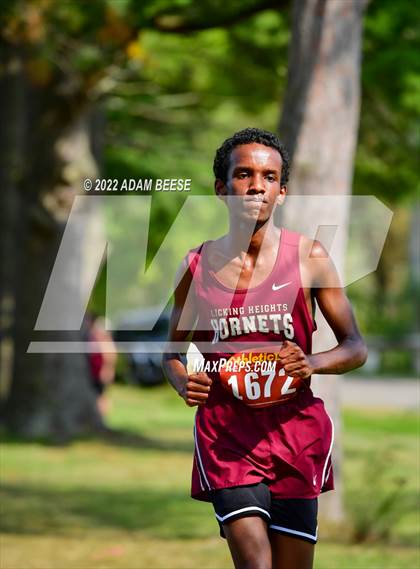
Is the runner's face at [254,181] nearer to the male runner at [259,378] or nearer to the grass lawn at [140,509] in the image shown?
the male runner at [259,378]

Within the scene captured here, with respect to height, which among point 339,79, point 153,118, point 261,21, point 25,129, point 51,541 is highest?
point 153,118

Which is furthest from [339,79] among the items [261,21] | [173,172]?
[173,172]

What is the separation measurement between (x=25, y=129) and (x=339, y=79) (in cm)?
998

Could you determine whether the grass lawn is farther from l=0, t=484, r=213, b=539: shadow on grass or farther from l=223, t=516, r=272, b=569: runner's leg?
l=223, t=516, r=272, b=569: runner's leg

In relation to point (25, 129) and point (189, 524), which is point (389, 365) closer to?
point (25, 129)

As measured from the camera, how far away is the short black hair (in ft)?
18.0

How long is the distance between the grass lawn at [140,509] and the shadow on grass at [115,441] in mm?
42

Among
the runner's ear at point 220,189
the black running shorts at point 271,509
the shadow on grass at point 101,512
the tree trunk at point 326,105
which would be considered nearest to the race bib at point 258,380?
the black running shorts at point 271,509

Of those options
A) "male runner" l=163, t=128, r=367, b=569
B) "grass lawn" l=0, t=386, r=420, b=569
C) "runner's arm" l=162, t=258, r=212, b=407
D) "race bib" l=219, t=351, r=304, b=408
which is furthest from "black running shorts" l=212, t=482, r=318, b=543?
"grass lawn" l=0, t=386, r=420, b=569

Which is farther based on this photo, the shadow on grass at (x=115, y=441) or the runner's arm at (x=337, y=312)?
the shadow on grass at (x=115, y=441)

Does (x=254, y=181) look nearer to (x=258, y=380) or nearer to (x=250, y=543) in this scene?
(x=258, y=380)

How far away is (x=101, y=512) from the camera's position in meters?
12.4

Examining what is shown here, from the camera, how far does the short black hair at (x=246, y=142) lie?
5.49m

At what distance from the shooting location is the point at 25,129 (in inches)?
786
